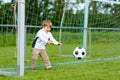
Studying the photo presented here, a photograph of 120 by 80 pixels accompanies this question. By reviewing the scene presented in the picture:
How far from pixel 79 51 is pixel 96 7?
8.38 m

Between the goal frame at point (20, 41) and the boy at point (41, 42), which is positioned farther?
the boy at point (41, 42)

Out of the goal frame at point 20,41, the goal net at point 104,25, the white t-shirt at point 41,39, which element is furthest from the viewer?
the goal net at point 104,25

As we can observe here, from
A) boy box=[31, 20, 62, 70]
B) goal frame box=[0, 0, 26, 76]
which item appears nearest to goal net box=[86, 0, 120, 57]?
boy box=[31, 20, 62, 70]

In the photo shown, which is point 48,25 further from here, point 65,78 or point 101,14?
point 101,14

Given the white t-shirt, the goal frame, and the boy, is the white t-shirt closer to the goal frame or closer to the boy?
the boy

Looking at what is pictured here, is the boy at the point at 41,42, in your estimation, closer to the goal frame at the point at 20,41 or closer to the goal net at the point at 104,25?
the goal frame at the point at 20,41

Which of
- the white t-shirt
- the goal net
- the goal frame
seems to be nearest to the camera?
the goal frame

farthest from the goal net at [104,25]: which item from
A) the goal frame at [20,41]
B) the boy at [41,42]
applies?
the goal frame at [20,41]

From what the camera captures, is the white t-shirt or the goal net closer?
the white t-shirt

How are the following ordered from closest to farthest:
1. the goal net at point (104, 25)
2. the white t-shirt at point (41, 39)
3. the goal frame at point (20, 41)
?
the goal frame at point (20, 41) → the white t-shirt at point (41, 39) → the goal net at point (104, 25)

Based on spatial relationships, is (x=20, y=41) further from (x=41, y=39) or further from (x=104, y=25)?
(x=104, y=25)

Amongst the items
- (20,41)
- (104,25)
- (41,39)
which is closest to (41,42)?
(41,39)

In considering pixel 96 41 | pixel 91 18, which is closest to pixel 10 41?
pixel 91 18

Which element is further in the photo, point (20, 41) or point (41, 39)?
point (41, 39)
